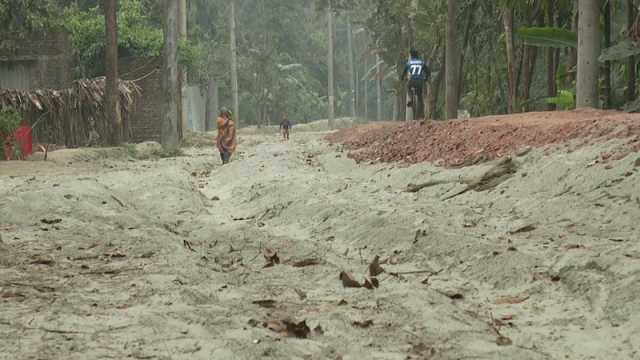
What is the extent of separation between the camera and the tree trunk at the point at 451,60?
18.5 metres

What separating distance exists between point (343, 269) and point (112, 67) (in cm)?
1778

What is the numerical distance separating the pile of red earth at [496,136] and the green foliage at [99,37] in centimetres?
1510

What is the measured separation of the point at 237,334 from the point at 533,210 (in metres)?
3.95

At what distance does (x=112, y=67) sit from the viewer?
22438mm

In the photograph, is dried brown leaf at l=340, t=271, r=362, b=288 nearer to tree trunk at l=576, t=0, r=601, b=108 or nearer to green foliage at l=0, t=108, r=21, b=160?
tree trunk at l=576, t=0, r=601, b=108

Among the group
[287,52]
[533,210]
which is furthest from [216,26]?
[533,210]

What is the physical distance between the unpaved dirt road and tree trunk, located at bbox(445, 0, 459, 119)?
340 inches

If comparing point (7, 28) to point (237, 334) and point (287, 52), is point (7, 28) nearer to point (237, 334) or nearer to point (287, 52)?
point (237, 334)

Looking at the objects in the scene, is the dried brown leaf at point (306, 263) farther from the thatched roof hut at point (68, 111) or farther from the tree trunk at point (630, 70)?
the thatched roof hut at point (68, 111)

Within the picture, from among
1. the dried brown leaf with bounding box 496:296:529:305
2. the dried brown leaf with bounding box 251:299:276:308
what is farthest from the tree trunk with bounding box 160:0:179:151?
the dried brown leaf with bounding box 496:296:529:305

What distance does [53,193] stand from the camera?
31.5 feet

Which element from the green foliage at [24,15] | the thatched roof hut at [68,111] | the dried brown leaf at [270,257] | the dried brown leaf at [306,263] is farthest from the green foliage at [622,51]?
the thatched roof hut at [68,111]

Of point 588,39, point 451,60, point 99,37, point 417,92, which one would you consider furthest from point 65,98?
point 588,39

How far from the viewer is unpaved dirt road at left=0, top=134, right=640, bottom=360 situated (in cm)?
398
